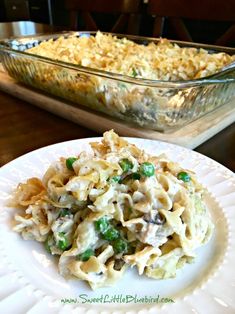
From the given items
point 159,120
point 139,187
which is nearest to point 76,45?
point 159,120

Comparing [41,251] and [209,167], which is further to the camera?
[209,167]

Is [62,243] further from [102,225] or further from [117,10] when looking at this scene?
[117,10]

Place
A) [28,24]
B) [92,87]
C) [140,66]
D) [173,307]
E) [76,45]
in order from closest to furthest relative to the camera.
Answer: [173,307] → [92,87] → [140,66] → [76,45] → [28,24]

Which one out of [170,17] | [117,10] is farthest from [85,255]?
[117,10]

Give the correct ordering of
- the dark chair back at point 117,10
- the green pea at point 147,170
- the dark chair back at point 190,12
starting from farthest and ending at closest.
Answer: the dark chair back at point 117,10
the dark chair back at point 190,12
the green pea at point 147,170

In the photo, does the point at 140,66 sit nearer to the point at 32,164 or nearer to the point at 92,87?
the point at 92,87

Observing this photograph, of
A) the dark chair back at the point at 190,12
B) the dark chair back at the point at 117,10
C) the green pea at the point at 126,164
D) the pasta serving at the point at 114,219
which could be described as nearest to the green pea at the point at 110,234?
the pasta serving at the point at 114,219

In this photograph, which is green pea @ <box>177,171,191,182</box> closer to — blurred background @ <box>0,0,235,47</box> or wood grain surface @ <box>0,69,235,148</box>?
wood grain surface @ <box>0,69,235,148</box>

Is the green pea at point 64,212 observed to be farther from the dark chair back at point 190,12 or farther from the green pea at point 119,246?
the dark chair back at point 190,12
